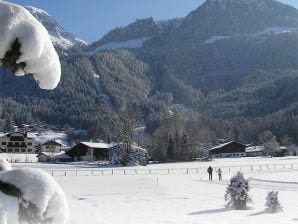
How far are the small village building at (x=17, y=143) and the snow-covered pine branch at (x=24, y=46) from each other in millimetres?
134814

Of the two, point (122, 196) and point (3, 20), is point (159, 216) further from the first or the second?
point (3, 20)

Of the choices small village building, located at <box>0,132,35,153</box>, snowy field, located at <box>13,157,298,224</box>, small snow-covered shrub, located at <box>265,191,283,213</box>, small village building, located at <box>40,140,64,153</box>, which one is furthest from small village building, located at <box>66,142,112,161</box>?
small snow-covered shrub, located at <box>265,191,283,213</box>

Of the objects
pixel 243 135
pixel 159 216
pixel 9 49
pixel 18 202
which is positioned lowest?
pixel 159 216

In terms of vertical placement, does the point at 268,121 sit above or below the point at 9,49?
above

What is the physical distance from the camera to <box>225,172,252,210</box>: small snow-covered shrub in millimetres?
22219

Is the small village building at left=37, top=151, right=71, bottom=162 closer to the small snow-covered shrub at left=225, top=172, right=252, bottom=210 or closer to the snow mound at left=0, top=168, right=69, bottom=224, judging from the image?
the small snow-covered shrub at left=225, top=172, right=252, bottom=210

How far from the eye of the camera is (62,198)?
3016 mm

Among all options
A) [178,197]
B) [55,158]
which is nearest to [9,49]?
[178,197]

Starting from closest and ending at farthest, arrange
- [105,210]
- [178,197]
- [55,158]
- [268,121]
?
[105,210], [178,197], [55,158], [268,121]

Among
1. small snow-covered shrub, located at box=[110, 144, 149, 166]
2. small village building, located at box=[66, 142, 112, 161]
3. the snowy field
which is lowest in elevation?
the snowy field

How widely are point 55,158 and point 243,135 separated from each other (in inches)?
4316

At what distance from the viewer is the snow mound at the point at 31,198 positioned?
9.24 feet

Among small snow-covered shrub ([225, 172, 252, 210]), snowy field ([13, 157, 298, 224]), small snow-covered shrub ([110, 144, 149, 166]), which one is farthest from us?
small snow-covered shrub ([110, 144, 149, 166])

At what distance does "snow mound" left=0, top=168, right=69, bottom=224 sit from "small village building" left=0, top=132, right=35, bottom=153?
135 metres
